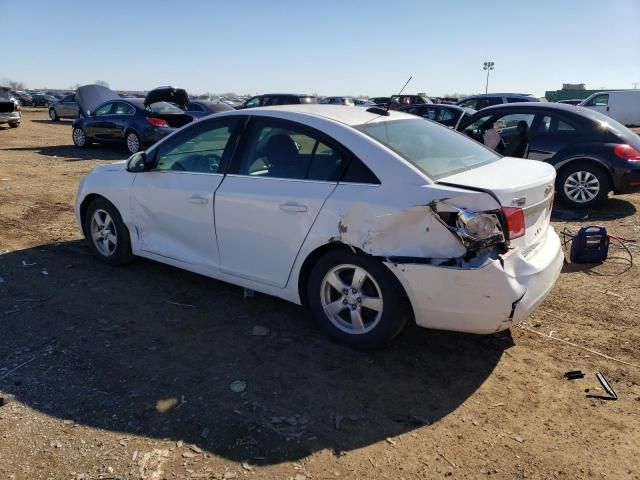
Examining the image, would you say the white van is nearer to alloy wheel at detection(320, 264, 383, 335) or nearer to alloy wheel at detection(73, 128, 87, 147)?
alloy wheel at detection(73, 128, 87, 147)

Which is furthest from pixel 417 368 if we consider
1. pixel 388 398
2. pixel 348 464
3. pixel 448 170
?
pixel 448 170

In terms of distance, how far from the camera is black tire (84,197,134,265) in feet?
16.9

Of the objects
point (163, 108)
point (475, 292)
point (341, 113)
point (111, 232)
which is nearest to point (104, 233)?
point (111, 232)

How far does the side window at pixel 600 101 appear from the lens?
25.5m

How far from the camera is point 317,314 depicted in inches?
149

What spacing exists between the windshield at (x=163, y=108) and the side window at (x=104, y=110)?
5.39 feet

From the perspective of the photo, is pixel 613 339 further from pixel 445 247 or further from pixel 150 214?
pixel 150 214

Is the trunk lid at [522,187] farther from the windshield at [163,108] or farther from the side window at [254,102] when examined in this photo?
the side window at [254,102]

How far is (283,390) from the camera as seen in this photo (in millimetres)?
3260

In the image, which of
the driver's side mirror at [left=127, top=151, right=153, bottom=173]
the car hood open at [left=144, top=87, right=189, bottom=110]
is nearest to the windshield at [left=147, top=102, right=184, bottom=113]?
the car hood open at [left=144, top=87, right=189, bottom=110]

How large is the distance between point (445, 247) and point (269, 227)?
4.34ft

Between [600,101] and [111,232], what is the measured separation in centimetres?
2735

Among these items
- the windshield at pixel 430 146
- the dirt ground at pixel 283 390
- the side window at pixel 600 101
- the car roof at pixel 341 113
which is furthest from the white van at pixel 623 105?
the car roof at pixel 341 113

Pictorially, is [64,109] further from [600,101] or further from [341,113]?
[341,113]
